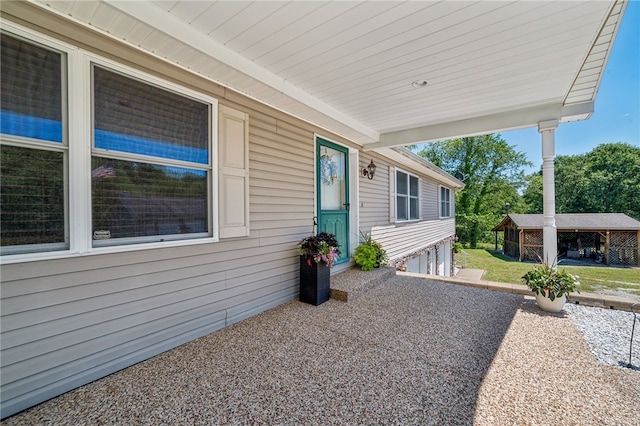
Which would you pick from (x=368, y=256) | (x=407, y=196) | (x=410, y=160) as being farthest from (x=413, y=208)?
(x=368, y=256)

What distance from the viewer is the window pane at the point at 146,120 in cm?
213

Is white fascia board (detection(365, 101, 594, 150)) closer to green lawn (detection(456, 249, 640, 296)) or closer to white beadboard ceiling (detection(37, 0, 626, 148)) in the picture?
white beadboard ceiling (detection(37, 0, 626, 148))

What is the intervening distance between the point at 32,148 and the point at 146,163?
70 centimetres

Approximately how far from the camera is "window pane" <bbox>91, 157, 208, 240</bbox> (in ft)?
6.96

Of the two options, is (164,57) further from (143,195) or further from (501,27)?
(501,27)

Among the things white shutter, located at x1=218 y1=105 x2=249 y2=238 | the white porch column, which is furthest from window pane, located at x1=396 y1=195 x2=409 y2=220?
white shutter, located at x1=218 y1=105 x2=249 y2=238

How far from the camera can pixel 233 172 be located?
3.05m

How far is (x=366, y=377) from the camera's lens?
82.5 inches

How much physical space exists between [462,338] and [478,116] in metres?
3.38

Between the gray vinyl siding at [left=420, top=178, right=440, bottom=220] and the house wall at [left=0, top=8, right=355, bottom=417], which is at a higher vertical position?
the gray vinyl siding at [left=420, top=178, right=440, bottom=220]

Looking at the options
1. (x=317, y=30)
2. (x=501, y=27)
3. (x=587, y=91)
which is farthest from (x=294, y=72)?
(x=587, y=91)

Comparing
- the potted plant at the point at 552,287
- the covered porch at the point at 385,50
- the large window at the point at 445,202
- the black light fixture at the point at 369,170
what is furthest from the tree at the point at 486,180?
the covered porch at the point at 385,50

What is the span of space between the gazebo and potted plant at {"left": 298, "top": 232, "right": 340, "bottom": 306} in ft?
52.5

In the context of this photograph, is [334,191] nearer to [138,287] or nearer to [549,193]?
[549,193]
